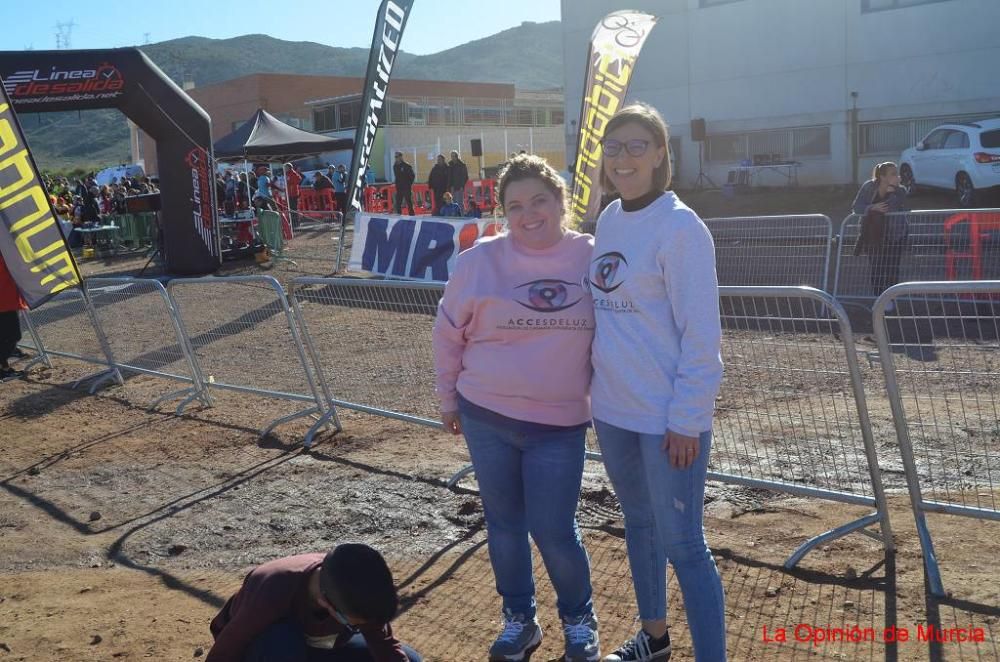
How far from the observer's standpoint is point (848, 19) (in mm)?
29672

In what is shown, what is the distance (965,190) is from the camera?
22094 millimetres

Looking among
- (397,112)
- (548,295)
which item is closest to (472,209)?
(548,295)

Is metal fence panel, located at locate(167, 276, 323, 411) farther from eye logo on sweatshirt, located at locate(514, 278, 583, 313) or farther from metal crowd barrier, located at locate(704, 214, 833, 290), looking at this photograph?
metal crowd barrier, located at locate(704, 214, 833, 290)

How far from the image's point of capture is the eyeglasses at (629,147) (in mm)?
3186

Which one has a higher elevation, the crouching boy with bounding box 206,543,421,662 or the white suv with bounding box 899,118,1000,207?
the white suv with bounding box 899,118,1000,207

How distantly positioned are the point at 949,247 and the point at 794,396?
6.31m

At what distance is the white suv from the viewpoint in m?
21.4

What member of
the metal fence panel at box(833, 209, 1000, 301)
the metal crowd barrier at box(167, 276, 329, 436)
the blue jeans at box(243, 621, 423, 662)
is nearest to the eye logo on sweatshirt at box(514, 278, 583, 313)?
the blue jeans at box(243, 621, 423, 662)

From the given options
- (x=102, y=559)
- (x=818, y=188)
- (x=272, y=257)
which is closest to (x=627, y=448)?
(x=102, y=559)

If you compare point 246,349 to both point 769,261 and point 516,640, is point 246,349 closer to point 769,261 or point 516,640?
point 516,640

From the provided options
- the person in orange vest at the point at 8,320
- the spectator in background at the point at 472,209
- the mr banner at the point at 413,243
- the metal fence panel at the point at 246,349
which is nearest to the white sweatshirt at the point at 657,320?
the metal fence panel at the point at 246,349

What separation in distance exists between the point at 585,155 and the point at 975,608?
9647 millimetres

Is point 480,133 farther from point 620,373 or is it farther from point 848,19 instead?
point 620,373

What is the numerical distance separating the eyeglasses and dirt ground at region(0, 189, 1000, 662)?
1.98 m
